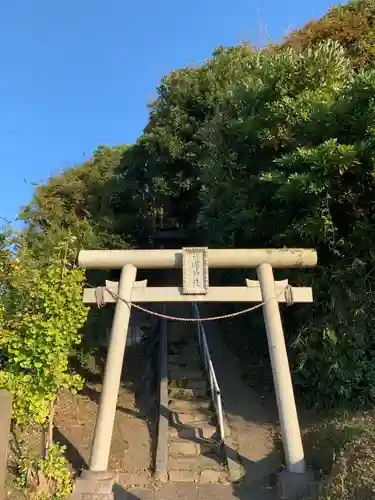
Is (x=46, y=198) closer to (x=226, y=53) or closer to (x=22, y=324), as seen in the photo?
(x=226, y=53)

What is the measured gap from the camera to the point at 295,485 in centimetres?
611

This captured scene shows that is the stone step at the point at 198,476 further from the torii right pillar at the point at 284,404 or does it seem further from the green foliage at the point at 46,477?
the green foliage at the point at 46,477

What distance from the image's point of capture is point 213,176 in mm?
9664

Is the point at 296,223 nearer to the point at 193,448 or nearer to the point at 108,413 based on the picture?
the point at 108,413

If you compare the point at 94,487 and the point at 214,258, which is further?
the point at 214,258

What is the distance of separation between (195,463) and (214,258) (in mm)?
3358

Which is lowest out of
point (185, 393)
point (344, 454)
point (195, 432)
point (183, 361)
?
point (344, 454)

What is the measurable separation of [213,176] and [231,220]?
106cm

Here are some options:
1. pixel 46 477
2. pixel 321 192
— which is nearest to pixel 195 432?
pixel 46 477

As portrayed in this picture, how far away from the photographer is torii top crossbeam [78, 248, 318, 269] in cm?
721

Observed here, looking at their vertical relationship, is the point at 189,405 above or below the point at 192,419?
above

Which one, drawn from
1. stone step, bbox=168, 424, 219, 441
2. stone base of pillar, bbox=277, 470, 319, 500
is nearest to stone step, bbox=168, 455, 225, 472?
stone step, bbox=168, 424, 219, 441

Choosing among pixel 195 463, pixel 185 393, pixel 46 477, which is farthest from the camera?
pixel 185 393

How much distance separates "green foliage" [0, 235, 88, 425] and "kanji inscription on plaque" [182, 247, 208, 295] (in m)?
1.63
